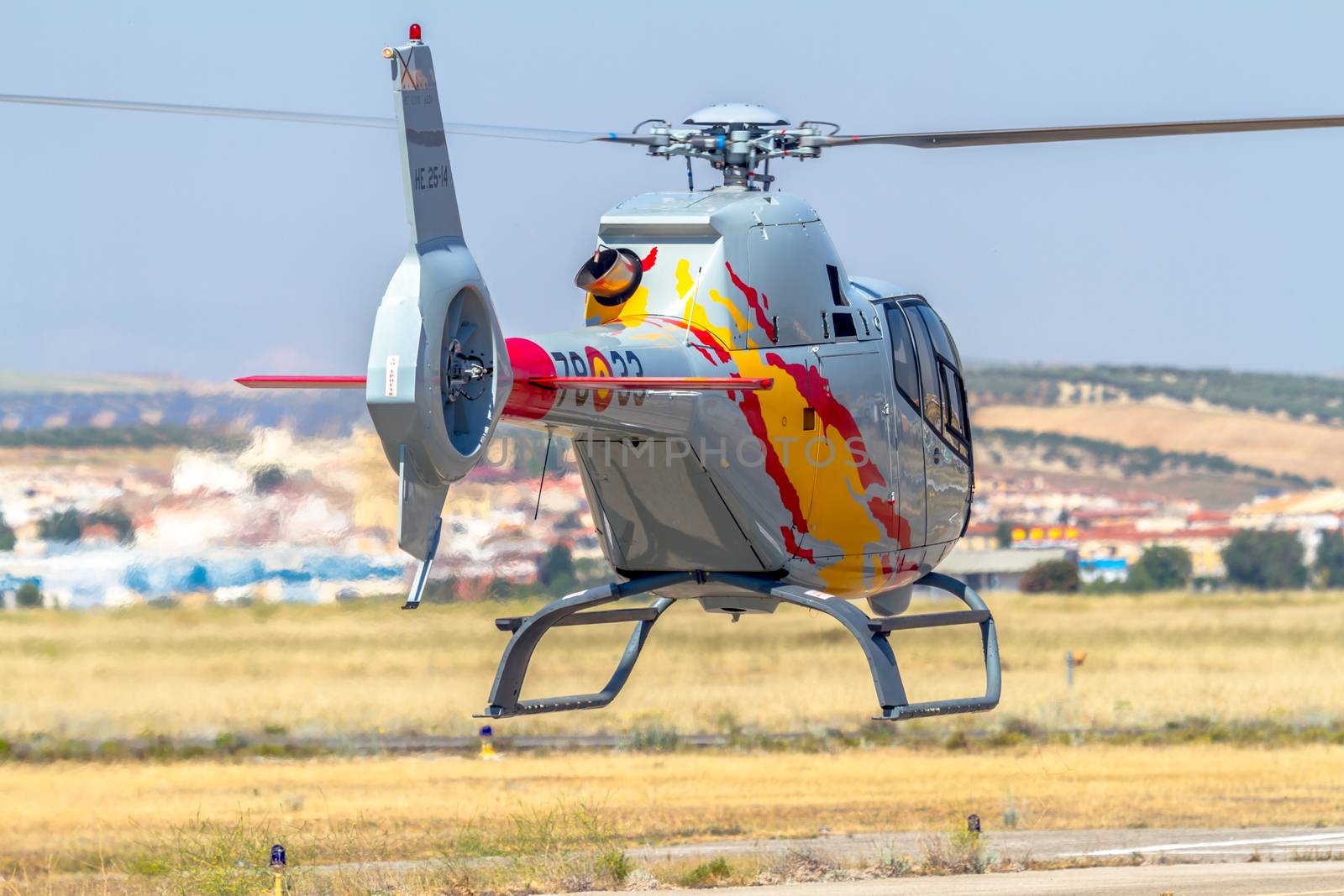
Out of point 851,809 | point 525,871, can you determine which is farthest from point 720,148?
point 851,809

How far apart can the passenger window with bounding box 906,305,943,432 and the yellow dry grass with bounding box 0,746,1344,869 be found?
12.1m

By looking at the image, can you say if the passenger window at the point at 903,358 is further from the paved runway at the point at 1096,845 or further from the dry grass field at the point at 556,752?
the paved runway at the point at 1096,845

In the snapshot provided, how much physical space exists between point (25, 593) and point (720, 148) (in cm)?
2660

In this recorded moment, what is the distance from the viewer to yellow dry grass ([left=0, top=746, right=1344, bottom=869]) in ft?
106

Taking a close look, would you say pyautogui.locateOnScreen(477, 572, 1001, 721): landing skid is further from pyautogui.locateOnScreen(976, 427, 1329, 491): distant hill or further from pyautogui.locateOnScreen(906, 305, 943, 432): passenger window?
pyautogui.locateOnScreen(976, 427, 1329, 491): distant hill

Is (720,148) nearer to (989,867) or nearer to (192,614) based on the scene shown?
(989,867)

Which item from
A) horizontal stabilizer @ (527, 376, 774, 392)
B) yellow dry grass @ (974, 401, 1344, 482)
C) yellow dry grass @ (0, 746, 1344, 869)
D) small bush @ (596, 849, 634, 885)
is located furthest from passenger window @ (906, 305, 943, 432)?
yellow dry grass @ (974, 401, 1344, 482)

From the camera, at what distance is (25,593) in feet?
135

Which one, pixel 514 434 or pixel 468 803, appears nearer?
pixel 514 434

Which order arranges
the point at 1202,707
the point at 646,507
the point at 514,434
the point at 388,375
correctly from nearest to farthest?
the point at 388,375, the point at 646,507, the point at 514,434, the point at 1202,707

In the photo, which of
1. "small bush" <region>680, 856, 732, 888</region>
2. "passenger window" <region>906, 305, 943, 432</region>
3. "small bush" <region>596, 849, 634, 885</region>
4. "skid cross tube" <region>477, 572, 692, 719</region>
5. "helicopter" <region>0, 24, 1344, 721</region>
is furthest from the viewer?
"small bush" <region>680, 856, 732, 888</region>

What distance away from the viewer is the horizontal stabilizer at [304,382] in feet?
49.2

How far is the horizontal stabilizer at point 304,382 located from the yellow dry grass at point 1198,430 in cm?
8618

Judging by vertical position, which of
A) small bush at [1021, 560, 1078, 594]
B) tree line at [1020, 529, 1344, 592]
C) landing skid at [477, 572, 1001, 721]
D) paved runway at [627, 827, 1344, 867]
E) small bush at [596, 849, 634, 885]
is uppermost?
landing skid at [477, 572, 1001, 721]
